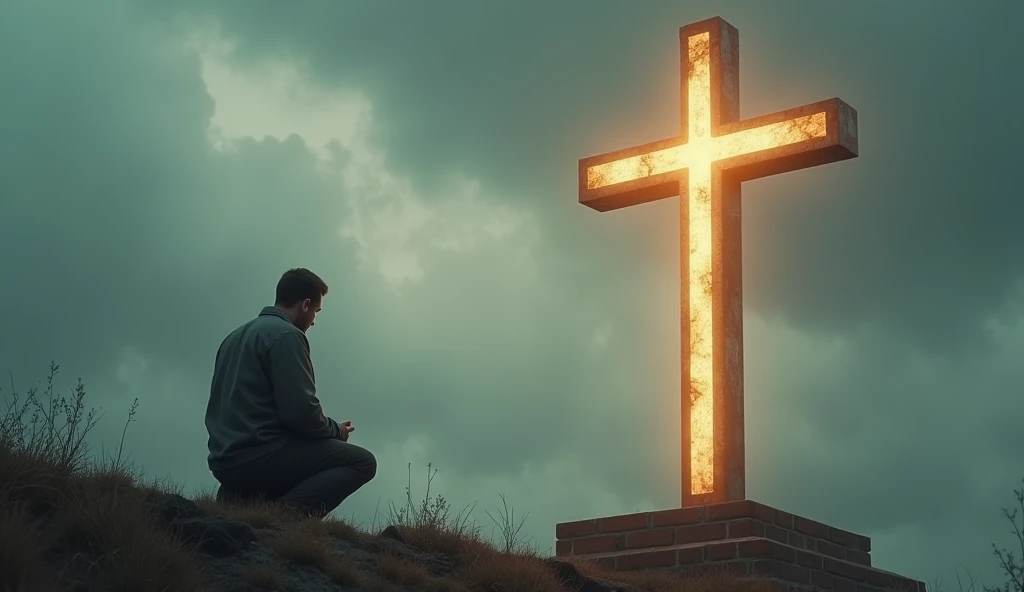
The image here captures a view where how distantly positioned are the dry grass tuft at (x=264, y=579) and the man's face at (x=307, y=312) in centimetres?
174

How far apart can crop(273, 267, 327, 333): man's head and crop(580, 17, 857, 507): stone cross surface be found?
334 cm

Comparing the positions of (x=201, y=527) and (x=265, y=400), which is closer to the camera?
(x=201, y=527)

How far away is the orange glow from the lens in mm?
8945

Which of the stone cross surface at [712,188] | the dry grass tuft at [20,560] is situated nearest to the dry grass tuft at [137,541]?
the dry grass tuft at [20,560]

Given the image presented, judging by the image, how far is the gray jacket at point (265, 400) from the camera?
605 cm

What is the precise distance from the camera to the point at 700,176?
31.5 ft

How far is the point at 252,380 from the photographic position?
6.16 metres

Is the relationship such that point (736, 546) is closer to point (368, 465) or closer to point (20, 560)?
point (368, 465)

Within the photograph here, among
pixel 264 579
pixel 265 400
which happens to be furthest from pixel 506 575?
pixel 265 400

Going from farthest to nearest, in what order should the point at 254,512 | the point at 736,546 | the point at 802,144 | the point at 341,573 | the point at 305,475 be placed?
the point at 802,144, the point at 736,546, the point at 305,475, the point at 254,512, the point at 341,573

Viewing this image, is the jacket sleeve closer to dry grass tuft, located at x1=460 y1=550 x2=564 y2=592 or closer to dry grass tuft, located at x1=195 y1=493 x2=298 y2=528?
dry grass tuft, located at x1=195 y1=493 x2=298 y2=528

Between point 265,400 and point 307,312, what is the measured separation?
1.72 ft

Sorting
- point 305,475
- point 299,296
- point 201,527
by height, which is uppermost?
point 299,296

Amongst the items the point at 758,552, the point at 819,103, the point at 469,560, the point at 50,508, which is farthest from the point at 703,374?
the point at 50,508
